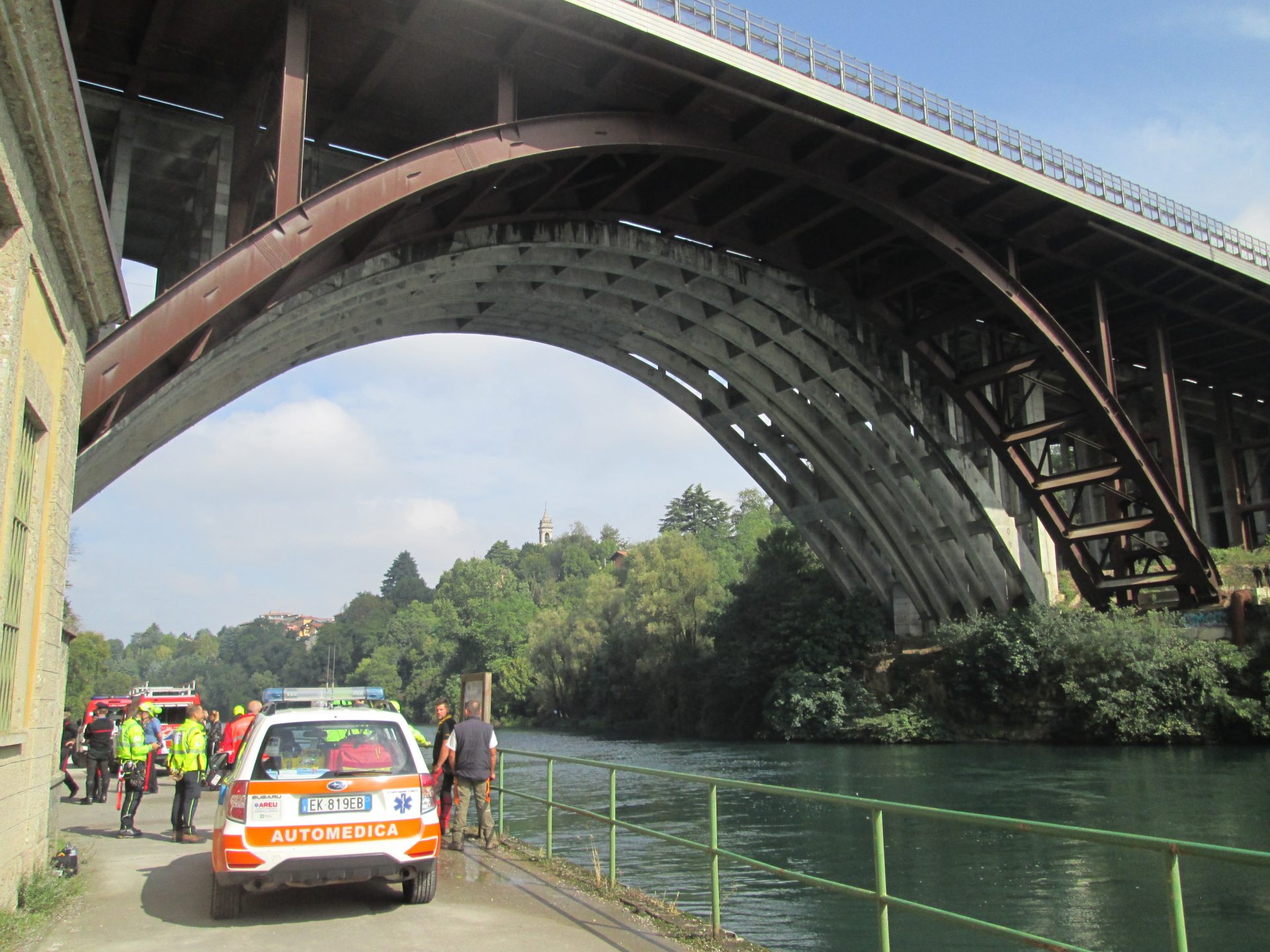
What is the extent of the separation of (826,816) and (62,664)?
12524 millimetres

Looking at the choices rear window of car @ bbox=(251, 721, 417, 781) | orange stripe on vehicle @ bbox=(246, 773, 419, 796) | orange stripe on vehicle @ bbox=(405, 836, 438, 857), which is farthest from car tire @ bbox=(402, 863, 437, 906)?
rear window of car @ bbox=(251, 721, 417, 781)

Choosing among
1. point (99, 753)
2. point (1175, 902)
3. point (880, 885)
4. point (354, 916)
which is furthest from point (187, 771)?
point (1175, 902)

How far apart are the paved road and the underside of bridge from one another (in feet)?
28.4

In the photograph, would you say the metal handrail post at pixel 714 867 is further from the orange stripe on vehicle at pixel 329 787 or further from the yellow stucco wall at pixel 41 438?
the yellow stucco wall at pixel 41 438

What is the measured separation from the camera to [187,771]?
10.9 metres

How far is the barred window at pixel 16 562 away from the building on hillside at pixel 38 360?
1 centimetres

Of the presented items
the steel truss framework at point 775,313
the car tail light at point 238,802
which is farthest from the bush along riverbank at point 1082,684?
the car tail light at point 238,802

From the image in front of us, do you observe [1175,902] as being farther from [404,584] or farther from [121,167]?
[404,584]

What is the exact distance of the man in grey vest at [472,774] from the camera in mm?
9945

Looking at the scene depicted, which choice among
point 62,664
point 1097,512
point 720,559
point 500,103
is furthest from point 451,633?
point 62,664

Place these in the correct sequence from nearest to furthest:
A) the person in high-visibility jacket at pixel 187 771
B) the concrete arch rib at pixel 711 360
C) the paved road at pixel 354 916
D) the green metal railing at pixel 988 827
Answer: the green metal railing at pixel 988 827
the paved road at pixel 354 916
the person in high-visibility jacket at pixel 187 771
the concrete arch rib at pixel 711 360

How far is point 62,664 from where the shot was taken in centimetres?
902

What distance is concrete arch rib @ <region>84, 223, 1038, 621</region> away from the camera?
25.0 m

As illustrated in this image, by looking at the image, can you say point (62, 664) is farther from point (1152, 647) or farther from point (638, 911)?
point (1152, 647)
